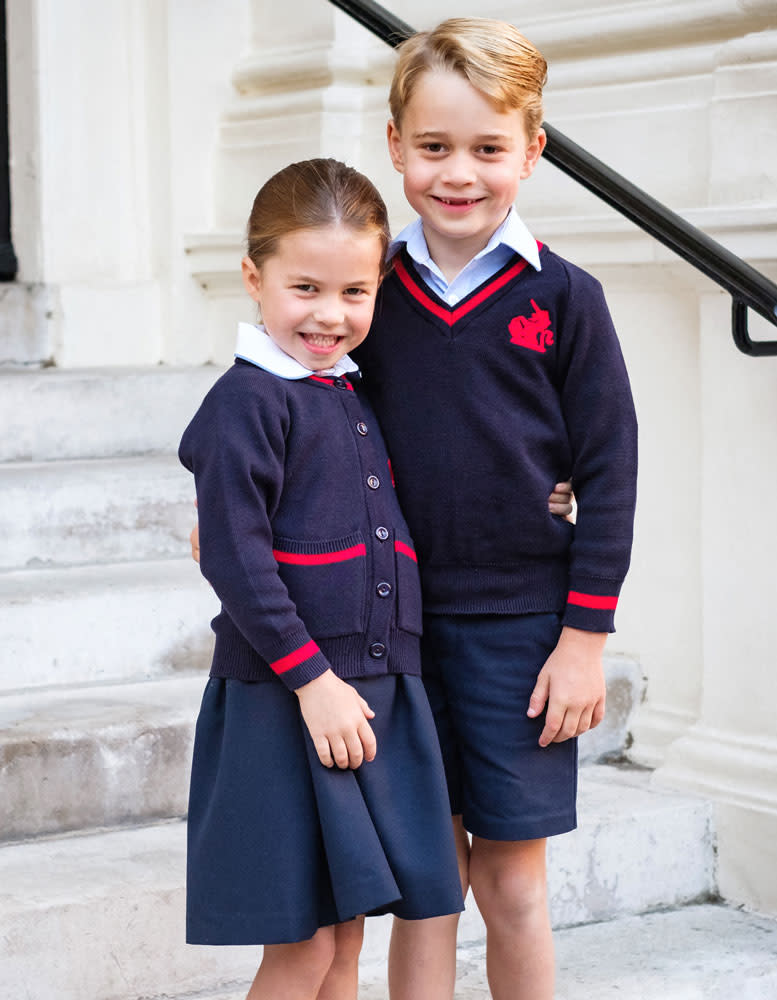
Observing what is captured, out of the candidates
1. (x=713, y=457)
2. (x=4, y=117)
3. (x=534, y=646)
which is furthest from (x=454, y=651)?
(x=4, y=117)

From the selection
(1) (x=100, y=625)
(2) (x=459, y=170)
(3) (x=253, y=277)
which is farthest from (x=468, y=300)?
(1) (x=100, y=625)

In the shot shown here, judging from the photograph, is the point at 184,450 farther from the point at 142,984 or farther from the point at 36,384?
the point at 36,384

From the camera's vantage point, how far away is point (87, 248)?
3.84m

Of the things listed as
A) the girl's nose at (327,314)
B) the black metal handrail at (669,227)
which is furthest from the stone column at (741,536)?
the girl's nose at (327,314)

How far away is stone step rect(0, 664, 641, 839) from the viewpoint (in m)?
2.50

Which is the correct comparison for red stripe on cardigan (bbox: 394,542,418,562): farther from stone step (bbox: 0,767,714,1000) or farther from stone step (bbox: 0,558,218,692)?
stone step (bbox: 0,558,218,692)

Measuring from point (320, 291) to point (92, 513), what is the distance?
1.49 m

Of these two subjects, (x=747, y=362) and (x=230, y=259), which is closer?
(x=747, y=362)

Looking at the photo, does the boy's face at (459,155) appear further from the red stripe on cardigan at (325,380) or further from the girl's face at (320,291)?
the red stripe on cardigan at (325,380)

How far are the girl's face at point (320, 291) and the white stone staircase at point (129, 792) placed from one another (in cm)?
96

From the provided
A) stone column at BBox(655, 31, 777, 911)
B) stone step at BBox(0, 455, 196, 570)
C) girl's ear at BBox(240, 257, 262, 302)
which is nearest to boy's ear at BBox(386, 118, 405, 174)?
girl's ear at BBox(240, 257, 262, 302)

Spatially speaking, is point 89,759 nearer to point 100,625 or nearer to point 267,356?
point 100,625

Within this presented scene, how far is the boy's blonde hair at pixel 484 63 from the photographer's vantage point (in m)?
1.81

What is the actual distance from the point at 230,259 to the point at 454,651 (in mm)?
2072
